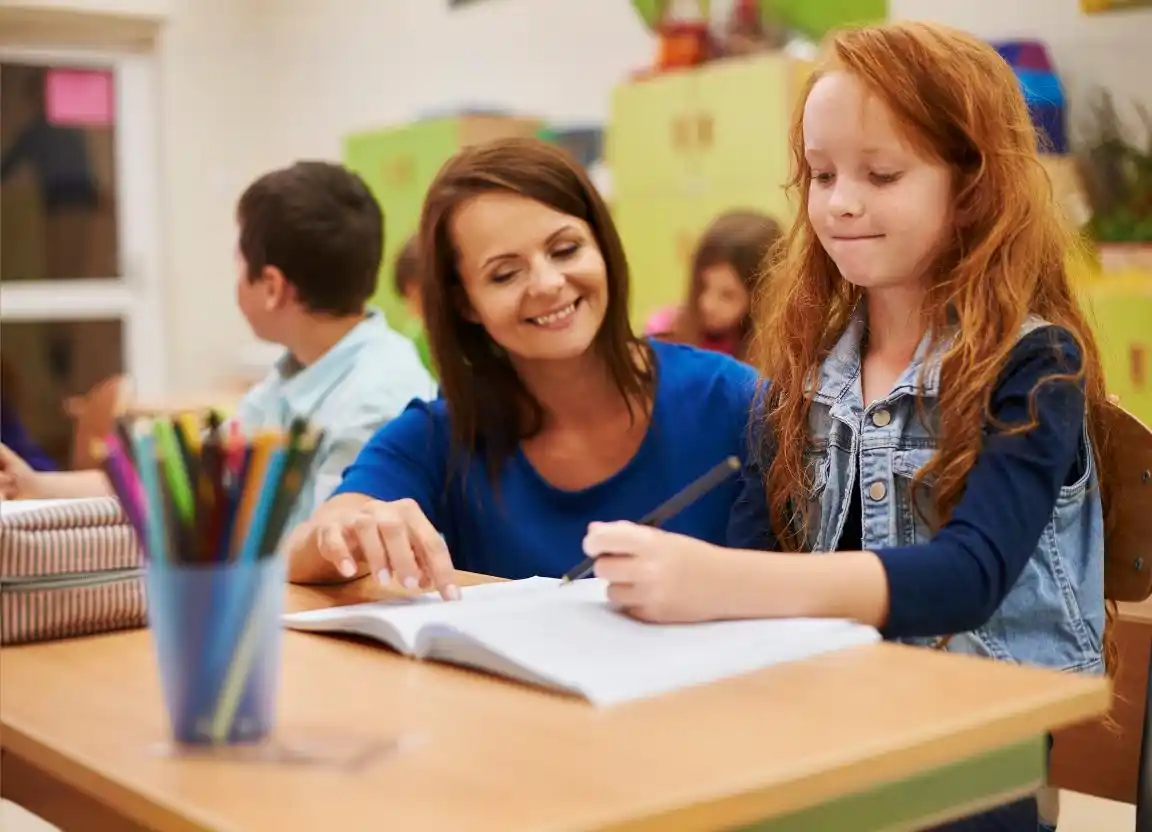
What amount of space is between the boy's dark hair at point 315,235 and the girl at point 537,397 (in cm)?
82

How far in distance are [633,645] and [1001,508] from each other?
A: 362 mm

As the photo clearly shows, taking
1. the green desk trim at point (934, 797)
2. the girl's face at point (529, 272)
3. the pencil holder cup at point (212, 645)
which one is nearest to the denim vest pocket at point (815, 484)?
the girl's face at point (529, 272)

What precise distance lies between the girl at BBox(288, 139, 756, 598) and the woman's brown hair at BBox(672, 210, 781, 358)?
1.54 metres

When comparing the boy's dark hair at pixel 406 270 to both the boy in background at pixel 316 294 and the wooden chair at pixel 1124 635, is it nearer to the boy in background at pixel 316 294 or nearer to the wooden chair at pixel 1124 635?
the boy in background at pixel 316 294

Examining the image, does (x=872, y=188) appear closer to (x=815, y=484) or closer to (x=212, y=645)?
(x=815, y=484)

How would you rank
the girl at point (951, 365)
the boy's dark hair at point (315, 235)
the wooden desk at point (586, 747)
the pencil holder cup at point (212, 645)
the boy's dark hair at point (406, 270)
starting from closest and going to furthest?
the wooden desk at point (586, 747)
the pencil holder cup at point (212, 645)
the girl at point (951, 365)
the boy's dark hair at point (315, 235)
the boy's dark hair at point (406, 270)

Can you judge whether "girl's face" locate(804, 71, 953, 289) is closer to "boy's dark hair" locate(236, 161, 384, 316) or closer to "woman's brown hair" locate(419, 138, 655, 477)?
"woman's brown hair" locate(419, 138, 655, 477)

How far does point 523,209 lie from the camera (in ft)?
5.48

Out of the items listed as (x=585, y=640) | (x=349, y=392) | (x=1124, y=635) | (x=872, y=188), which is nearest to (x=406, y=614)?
(x=585, y=640)

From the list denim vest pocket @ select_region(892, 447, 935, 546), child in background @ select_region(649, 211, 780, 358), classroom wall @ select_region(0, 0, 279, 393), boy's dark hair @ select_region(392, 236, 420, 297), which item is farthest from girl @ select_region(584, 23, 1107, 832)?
classroom wall @ select_region(0, 0, 279, 393)

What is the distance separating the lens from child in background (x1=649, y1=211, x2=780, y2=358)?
10.9 feet

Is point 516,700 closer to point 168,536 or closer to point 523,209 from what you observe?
point 168,536

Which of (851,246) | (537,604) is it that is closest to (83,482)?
(537,604)

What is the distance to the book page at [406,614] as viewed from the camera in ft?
3.54
